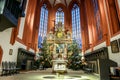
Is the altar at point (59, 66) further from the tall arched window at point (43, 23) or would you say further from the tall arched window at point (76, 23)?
the tall arched window at point (76, 23)

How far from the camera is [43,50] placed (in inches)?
676

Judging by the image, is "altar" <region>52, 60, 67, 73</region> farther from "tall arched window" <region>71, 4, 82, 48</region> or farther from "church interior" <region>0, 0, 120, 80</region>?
"tall arched window" <region>71, 4, 82, 48</region>

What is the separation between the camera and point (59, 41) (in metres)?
18.3

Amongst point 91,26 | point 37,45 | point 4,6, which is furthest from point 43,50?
point 4,6

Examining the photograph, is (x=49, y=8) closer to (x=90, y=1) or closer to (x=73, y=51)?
(x=90, y=1)

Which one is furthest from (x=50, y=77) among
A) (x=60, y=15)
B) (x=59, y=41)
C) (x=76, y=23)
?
(x=60, y=15)

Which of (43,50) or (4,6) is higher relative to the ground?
(4,6)

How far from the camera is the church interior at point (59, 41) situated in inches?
288

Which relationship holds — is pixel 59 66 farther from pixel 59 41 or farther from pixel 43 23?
pixel 43 23

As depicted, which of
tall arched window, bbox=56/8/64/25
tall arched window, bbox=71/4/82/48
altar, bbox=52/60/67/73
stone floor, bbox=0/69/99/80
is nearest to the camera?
stone floor, bbox=0/69/99/80

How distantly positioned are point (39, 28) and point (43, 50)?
5.60 meters

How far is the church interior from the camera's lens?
7305 millimetres

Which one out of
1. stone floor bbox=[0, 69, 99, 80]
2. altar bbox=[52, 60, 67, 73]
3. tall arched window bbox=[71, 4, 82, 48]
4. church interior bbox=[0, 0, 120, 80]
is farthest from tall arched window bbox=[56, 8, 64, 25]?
stone floor bbox=[0, 69, 99, 80]

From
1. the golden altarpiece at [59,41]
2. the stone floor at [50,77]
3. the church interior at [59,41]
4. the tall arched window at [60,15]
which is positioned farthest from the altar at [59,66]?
the tall arched window at [60,15]
